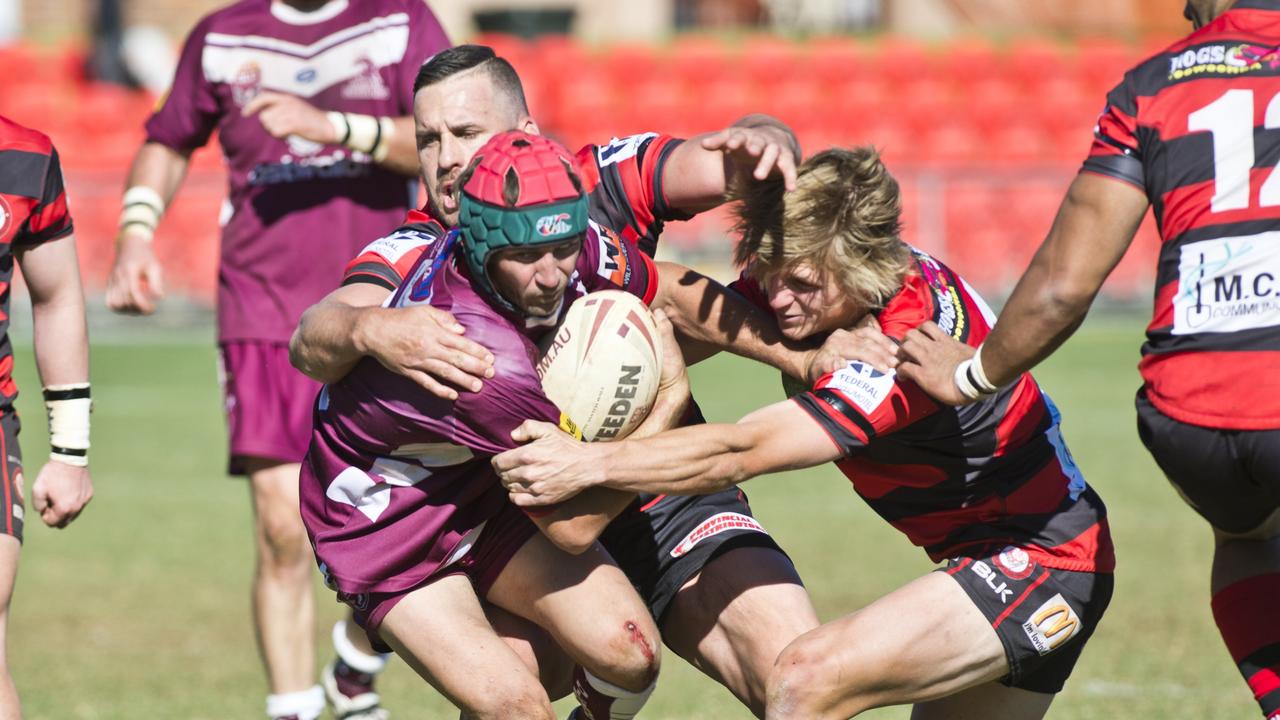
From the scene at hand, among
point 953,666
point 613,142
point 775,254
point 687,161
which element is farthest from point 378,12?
point 953,666

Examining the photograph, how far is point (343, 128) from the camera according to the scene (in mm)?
5555

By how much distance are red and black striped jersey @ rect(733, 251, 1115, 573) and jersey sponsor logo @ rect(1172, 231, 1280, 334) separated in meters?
0.74

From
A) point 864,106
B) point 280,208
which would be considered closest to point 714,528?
point 280,208

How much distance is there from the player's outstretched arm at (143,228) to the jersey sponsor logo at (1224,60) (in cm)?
383

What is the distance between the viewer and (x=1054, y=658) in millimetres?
4438

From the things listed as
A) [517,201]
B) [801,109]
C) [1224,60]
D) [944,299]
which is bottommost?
[801,109]

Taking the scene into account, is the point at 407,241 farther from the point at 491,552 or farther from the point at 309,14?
the point at 309,14

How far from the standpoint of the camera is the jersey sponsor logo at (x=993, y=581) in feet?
13.8

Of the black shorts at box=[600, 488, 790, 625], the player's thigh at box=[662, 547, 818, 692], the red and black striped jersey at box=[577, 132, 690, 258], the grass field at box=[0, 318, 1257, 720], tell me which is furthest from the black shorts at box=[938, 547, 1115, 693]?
the grass field at box=[0, 318, 1257, 720]

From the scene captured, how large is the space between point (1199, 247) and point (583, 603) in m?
1.81

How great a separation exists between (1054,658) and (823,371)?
1116 mm

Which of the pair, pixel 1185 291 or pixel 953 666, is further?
pixel 953 666

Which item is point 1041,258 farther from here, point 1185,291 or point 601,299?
point 601,299

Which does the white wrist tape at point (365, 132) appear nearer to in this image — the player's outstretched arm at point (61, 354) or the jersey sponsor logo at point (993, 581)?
the player's outstretched arm at point (61, 354)
